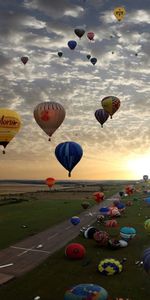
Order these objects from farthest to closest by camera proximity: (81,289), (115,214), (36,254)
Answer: (115,214) → (36,254) → (81,289)

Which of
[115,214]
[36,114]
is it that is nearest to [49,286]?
[36,114]

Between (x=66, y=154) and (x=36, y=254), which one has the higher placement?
(x=66, y=154)

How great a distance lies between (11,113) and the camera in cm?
5375

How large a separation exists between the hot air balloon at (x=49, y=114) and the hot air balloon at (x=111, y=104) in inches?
557

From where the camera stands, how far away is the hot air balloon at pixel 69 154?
51.7 metres

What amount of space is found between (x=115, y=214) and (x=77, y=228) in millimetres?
12635

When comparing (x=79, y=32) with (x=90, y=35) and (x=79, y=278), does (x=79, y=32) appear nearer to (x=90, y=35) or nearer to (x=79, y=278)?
(x=90, y=35)

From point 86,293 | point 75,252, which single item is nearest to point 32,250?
point 75,252

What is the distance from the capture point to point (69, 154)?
169ft

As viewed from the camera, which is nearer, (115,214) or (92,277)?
(92,277)

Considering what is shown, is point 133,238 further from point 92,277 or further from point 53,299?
point 53,299

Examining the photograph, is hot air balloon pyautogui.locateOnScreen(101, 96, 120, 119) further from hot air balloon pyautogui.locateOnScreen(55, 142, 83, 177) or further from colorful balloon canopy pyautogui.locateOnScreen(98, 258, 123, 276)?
colorful balloon canopy pyautogui.locateOnScreen(98, 258, 123, 276)

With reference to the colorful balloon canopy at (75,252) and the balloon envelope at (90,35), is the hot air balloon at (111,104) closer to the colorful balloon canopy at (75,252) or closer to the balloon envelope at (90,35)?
the balloon envelope at (90,35)

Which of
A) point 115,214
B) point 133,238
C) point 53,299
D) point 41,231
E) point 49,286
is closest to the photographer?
point 53,299
